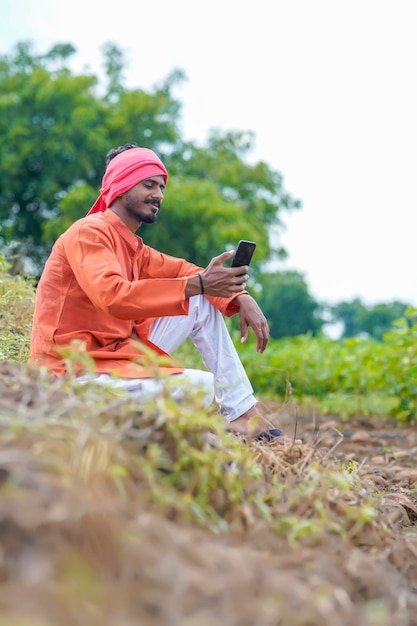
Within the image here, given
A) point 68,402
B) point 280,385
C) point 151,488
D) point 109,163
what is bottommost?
point 280,385

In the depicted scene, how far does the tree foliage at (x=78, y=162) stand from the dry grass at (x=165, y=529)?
51.2ft

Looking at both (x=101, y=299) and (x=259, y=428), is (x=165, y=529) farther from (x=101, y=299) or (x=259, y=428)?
(x=259, y=428)

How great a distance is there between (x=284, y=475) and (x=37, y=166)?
18.2 m

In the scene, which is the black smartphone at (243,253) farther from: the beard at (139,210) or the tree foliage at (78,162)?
the tree foliage at (78,162)

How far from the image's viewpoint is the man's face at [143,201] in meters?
3.40

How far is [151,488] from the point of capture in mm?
1824

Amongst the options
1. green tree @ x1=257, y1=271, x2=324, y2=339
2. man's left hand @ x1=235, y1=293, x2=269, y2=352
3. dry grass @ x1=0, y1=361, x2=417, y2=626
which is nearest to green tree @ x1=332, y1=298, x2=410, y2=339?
green tree @ x1=257, y1=271, x2=324, y2=339

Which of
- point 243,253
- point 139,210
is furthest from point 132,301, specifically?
point 139,210

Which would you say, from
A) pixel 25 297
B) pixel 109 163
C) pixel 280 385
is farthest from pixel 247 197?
pixel 109 163

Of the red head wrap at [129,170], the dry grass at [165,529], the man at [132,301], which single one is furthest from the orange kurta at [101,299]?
the dry grass at [165,529]

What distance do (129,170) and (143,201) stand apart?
0.46ft

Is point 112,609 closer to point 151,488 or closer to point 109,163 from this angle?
point 151,488

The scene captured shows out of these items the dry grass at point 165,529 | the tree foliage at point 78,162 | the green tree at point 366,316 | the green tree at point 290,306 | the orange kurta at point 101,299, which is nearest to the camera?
the dry grass at point 165,529

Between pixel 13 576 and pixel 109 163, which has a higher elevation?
pixel 109 163
